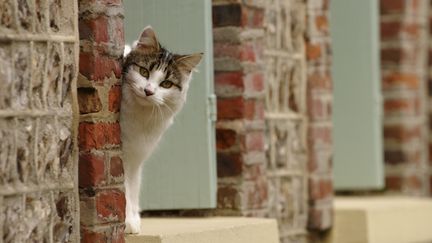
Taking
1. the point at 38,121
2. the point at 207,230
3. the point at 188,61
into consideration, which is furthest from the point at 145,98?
the point at 38,121

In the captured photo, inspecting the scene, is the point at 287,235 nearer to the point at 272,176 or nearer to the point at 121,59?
the point at 272,176

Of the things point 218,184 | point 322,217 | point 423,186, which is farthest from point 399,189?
point 218,184

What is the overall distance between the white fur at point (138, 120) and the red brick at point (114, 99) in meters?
0.15

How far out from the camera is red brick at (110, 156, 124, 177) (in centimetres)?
592

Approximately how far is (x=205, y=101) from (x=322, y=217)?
1762 millimetres

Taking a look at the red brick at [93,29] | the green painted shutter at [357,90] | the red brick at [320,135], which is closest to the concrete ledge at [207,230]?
the red brick at [93,29]

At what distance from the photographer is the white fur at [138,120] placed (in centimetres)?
625

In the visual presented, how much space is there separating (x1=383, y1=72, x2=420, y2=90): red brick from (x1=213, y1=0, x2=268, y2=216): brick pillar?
3.68 metres

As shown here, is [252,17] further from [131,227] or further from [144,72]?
[131,227]

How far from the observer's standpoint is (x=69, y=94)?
5.72 metres

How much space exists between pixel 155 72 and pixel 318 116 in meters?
2.61

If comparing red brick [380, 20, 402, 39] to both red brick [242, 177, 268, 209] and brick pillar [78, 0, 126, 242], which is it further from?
brick pillar [78, 0, 126, 242]

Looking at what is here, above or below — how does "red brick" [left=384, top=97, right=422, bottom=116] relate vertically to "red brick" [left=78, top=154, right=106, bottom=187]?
above

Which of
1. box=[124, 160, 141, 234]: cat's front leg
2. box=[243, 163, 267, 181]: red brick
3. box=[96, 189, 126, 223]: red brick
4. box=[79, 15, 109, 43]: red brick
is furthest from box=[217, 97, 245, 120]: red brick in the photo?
box=[79, 15, 109, 43]: red brick
